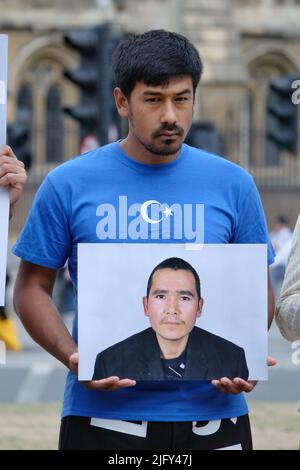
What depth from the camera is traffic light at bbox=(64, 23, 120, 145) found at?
14648 millimetres

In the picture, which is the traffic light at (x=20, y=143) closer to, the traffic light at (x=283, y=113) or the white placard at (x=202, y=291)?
the traffic light at (x=283, y=113)

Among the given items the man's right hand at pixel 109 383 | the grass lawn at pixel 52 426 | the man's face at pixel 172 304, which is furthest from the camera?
the grass lawn at pixel 52 426

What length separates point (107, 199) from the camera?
147 inches

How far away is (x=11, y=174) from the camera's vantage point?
150 inches

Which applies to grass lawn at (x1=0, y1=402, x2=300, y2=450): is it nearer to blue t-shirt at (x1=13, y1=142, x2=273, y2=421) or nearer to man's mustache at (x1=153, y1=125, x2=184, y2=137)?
blue t-shirt at (x1=13, y1=142, x2=273, y2=421)

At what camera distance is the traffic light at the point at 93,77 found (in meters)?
14.6

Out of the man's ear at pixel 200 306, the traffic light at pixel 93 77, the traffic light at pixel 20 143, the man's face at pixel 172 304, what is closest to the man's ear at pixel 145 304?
the man's face at pixel 172 304

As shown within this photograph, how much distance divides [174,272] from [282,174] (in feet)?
110

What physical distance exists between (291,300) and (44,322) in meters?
0.66

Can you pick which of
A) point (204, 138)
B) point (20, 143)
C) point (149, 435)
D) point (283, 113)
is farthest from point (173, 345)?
point (204, 138)

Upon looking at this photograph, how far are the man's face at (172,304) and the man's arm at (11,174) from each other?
0.46 metres

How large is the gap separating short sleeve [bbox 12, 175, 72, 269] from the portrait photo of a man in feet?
0.90

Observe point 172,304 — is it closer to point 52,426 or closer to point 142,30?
point 52,426

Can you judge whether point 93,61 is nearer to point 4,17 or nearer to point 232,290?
point 232,290
